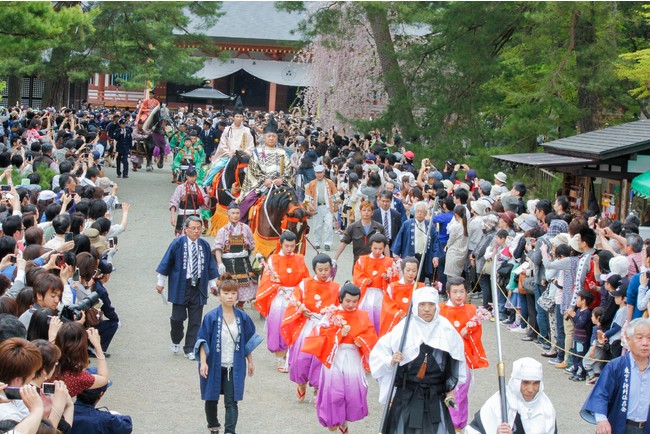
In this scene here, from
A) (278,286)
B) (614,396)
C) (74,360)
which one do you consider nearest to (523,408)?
(614,396)

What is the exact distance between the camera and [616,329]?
34.1 feet

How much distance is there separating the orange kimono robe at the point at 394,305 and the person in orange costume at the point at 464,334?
2.01 ft

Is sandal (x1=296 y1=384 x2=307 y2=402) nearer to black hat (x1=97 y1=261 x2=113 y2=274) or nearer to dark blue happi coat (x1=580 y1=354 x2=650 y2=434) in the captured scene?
black hat (x1=97 y1=261 x2=113 y2=274)

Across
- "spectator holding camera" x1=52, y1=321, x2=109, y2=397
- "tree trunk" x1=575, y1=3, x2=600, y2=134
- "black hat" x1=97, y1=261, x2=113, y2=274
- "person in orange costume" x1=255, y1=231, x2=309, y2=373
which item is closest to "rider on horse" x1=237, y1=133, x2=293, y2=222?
"person in orange costume" x1=255, y1=231, x2=309, y2=373

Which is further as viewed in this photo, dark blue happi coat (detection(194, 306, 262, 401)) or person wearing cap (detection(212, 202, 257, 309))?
person wearing cap (detection(212, 202, 257, 309))

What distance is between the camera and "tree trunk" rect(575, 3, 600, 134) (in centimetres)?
1975

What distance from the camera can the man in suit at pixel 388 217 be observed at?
1516 centimetres

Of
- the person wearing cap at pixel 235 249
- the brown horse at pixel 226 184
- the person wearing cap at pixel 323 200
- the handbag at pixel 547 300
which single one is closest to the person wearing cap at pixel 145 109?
the brown horse at pixel 226 184

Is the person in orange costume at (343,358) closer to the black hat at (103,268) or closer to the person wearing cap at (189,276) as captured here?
the black hat at (103,268)

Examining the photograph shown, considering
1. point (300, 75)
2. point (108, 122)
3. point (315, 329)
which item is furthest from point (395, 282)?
point (300, 75)

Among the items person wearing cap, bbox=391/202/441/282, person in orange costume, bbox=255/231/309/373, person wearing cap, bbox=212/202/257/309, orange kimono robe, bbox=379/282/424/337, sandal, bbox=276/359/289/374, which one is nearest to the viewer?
orange kimono robe, bbox=379/282/424/337

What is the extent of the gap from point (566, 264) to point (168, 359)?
460cm

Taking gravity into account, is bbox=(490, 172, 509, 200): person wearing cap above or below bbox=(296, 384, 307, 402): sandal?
above

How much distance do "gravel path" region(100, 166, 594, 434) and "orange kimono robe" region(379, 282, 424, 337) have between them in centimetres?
88
